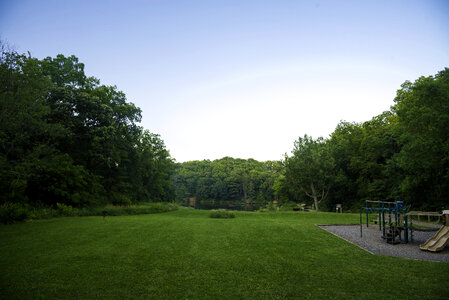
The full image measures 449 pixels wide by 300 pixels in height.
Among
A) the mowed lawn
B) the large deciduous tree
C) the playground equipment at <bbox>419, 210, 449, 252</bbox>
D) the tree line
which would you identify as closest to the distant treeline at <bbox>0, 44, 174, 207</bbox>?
the mowed lawn

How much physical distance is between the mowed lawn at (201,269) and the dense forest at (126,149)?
792cm

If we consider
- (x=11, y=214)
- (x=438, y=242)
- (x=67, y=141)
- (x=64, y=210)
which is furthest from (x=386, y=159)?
(x=67, y=141)

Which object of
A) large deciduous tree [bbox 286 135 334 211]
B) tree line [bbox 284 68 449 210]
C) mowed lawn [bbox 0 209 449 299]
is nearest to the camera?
mowed lawn [bbox 0 209 449 299]

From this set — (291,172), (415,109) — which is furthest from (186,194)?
(415,109)

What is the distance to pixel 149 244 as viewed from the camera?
26.3ft

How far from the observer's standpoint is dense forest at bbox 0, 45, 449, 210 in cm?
1412

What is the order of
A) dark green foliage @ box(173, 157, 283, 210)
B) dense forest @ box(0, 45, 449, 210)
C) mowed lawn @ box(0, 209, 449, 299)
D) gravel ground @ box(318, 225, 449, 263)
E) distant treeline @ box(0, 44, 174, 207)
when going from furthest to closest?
dark green foliage @ box(173, 157, 283, 210) → dense forest @ box(0, 45, 449, 210) → distant treeline @ box(0, 44, 174, 207) → gravel ground @ box(318, 225, 449, 263) → mowed lawn @ box(0, 209, 449, 299)

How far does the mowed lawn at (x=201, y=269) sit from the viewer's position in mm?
4504

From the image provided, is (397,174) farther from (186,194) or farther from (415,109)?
(186,194)

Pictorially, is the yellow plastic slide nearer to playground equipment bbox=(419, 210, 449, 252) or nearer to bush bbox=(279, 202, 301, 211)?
playground equipment bbox=(419, 210, 449, 252)

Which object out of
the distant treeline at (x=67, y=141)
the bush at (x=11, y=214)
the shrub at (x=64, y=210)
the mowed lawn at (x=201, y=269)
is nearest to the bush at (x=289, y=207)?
the distant treeline at (x=67, y=141)

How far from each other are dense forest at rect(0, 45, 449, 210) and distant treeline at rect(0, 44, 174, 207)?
0.26 feet

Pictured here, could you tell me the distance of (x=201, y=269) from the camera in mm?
5734

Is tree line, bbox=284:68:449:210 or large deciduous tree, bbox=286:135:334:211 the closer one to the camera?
tree line, bbox=284:68:449:210
